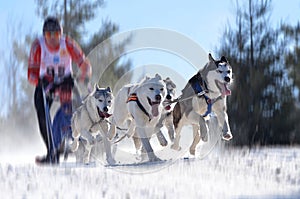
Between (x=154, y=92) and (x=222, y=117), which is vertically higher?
(x=154, y=92)

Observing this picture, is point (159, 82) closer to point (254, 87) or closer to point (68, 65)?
point (68, 65)

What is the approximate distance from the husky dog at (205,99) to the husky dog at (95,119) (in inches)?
40.2

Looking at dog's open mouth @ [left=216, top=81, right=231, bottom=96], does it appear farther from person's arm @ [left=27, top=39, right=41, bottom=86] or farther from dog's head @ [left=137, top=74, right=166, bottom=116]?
person's arm @ [left=27, top=39, right=41, bottom=86]

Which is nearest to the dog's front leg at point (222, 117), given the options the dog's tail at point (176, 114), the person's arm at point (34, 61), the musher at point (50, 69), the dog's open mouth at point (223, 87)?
the dog's open mouth at point (223, 87)

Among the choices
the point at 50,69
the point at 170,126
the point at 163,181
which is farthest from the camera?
the point at 170,126

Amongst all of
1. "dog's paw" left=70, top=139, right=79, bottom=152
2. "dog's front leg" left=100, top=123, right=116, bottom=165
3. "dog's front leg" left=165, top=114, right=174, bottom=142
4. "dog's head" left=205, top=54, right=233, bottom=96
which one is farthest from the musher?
"dog's head" left=205, top=54, right=233, bottom=96

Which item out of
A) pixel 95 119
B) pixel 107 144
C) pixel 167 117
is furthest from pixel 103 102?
pixel 167 117

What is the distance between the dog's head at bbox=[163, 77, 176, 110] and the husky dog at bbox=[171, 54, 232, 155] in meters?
0.16

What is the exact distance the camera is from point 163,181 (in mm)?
4617

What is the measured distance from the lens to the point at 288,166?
5961mm

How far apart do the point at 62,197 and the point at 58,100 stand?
345cm

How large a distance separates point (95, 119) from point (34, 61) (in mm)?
1184

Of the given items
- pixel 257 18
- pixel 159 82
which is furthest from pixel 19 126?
pixel 159 82

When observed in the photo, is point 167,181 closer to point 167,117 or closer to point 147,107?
point 147,107
